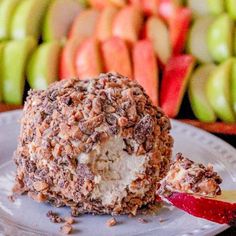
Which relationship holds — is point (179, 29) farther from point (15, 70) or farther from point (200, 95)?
point (15, 70)

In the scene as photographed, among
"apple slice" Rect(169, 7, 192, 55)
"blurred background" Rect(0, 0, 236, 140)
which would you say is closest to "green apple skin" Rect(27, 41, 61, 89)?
"blurred background" Rect(0, 0, 236, 140)

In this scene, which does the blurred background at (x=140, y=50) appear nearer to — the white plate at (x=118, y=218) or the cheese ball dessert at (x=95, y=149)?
the white plate at (x=118, y=218)

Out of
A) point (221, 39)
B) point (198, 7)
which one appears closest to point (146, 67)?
point (221, 39)

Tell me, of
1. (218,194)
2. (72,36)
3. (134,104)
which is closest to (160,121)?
(134,104)

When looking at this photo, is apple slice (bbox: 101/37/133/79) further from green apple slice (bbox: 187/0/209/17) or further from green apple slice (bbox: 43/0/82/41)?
green apple slice (bbox: 187/0/209/17)

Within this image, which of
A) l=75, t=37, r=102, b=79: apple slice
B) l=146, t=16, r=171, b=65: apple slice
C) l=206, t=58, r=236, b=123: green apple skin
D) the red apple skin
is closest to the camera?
the red apple skin

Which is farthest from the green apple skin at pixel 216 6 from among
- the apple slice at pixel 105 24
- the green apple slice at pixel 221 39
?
the apple slice at pixel 105 24

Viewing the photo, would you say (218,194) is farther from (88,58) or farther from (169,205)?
(88,58)
